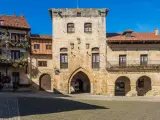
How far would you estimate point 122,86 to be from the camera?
41.9 metres

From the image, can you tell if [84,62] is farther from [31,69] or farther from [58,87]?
[31,69]

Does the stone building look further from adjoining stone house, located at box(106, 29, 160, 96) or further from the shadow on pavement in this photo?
the shadow on pavement

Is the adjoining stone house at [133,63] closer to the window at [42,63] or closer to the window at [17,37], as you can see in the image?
the window at [42,63]

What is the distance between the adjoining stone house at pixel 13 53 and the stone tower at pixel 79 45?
4477mm

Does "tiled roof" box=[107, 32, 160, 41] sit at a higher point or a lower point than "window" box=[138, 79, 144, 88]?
higher

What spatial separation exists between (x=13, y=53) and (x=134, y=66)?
681 inches

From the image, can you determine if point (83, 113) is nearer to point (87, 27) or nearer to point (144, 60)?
point (87, 27)

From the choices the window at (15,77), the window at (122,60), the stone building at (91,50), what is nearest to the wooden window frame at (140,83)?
the stone building at (91,50)

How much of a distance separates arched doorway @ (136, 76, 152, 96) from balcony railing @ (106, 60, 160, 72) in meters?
1.99

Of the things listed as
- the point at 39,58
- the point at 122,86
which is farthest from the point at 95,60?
the point at 39,58

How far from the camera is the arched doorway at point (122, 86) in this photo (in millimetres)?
39353

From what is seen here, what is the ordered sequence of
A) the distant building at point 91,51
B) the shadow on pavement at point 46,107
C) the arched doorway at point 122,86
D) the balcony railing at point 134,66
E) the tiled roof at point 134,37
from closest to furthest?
the shadow on pavement at point 46,107, the balcony railing at point 134,66, the distant building at point 91,51, the tiled roof at point 134,37, the arched doorway at point 122,86

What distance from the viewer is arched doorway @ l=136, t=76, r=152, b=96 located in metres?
39.1

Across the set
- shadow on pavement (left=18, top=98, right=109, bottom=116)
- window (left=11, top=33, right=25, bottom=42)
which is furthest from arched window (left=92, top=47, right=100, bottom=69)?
shadow on pavement (left=18, top=98, right=109, bottom=116)
